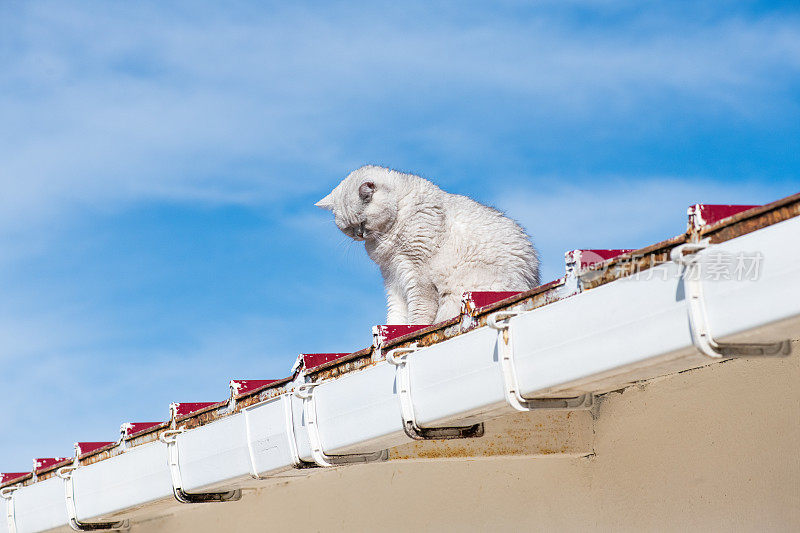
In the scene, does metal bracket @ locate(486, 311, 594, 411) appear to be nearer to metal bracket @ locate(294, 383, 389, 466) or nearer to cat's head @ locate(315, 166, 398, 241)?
metal bracket @ locate(294, 383, 389, 466)

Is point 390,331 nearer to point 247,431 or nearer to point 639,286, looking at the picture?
point 247,431

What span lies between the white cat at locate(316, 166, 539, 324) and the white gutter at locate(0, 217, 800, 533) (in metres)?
1.65

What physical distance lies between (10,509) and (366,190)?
3.66 metres

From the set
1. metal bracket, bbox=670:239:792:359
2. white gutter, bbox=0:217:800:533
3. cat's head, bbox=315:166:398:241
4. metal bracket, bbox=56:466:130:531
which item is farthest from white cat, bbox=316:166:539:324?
metal bracket, bbox=670:239:792:359

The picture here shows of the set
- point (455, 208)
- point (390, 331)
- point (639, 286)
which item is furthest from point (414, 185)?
point (639, 286)

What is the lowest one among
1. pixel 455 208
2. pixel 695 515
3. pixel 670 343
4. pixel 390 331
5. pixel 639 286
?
pixel 695 515

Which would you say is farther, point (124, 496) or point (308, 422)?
point (124, 496)

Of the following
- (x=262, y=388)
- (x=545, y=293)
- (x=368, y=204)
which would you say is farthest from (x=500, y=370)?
(x=368, y=204)

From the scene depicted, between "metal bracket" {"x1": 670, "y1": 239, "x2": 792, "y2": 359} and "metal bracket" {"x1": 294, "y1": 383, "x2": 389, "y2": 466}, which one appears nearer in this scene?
"metal bracket" {"x1": 670, "y1": 239, "x2": 792, "y2": 359}

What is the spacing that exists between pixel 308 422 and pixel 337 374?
0.29 m

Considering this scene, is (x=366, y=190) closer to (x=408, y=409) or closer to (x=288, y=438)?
(x=288, y=438)

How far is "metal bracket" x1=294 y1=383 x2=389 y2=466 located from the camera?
191 inches

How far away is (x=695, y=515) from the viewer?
4516 mm

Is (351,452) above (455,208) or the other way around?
the other way around
